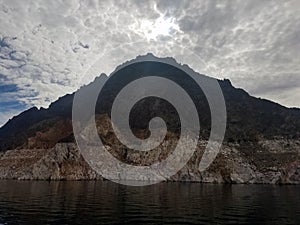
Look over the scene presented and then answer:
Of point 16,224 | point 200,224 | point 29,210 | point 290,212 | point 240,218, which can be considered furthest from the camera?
point 290,212

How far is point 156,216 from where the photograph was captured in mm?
56875

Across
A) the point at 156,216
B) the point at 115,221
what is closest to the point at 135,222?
the point at 115,221

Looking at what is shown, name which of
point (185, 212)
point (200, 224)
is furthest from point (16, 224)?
point (185, 212)

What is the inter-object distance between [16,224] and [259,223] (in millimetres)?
35154

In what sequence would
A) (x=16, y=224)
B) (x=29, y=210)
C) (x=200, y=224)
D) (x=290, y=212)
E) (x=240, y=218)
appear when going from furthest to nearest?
(x=290, y=212), (x=29, y=210), (x=240, y=218), (x=200, y=224), (x=16, y=224)

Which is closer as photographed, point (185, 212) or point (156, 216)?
point (156, 216)

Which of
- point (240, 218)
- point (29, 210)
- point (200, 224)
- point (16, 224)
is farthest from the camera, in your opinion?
point (29, 210)

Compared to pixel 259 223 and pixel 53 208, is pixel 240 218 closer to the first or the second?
pixel 259 223

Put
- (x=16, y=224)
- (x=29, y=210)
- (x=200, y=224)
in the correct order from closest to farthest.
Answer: (x=16, y=224) → (x=200, y=224) → (x=29, y=210)

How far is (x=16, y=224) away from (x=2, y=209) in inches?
692

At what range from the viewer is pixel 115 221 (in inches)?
1993

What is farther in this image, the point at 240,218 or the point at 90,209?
the point at 90,209

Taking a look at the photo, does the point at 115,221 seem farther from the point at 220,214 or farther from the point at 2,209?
the point at 2,209

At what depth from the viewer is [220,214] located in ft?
199
